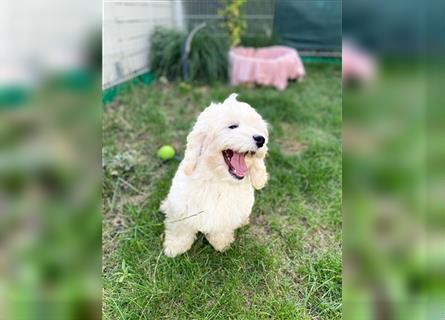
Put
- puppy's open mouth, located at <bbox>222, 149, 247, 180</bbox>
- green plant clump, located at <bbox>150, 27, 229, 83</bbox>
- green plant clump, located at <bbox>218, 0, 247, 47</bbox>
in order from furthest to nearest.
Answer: green plant clump, located at <bbox>218, 0, 247, 47</bbox>
green plant clump, located at <bbox>150, 27, 229, 83</bbox>
puppy's open mouth, located at <bbox>222, 149, 247, 180</bbox>

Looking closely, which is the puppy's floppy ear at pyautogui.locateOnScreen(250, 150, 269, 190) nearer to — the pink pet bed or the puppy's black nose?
the puppy's black nose

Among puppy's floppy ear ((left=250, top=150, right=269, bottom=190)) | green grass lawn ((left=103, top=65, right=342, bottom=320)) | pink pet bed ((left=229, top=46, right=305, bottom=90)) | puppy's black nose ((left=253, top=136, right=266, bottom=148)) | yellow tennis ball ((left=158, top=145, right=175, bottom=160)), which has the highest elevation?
pink pet bed ((left=229, top=46, right=305, bottom=90))

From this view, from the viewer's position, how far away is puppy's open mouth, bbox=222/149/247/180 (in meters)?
1.79

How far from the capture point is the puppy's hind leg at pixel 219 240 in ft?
6.82

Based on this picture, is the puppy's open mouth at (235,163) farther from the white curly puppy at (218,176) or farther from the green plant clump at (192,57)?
the green plant clump at (192,57)

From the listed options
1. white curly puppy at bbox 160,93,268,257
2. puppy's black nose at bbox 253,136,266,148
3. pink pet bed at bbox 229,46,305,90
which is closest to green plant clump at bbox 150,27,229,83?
pink pet bed at bbox 229,46,305,90

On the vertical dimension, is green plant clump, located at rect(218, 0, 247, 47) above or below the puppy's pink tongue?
above

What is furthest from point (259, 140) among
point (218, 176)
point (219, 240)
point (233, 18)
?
point (233, 18)

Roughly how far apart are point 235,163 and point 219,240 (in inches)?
22.3

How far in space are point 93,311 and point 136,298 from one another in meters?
1.05

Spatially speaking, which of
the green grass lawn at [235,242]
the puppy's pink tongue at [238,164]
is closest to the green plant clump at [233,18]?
the green grass lawn at [235,242]

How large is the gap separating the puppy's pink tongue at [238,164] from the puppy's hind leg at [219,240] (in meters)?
0.48

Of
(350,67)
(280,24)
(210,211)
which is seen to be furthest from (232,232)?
(280,24)

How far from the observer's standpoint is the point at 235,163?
5.97ft
